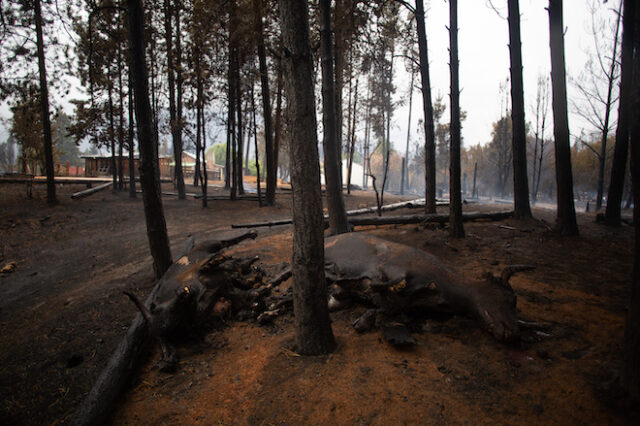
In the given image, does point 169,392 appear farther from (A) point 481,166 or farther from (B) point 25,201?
(A) point 481,166

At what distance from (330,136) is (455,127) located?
9.37ft

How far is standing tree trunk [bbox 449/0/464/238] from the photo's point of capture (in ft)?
21.3

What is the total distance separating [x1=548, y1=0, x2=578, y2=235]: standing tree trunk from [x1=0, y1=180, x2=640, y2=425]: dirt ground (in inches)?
42.2

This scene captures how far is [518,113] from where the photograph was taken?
890 centimetres

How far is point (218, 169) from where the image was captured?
4897 cm

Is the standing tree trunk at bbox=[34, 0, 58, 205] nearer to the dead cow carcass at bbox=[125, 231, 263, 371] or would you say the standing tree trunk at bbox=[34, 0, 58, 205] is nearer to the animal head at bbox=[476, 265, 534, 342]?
the dead cow carcass at bbox=[125, 231, 263, 371]

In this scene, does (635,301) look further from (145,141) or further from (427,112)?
(427,112)

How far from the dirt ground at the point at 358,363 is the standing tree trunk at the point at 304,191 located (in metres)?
0.30

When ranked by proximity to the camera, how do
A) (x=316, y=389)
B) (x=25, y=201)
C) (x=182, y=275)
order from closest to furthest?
(x=316, y=389), (x=182, y=275), (x=25, y=201)

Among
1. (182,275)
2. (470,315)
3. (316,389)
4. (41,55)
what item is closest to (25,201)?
(41,55)

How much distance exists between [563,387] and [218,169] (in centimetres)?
5131

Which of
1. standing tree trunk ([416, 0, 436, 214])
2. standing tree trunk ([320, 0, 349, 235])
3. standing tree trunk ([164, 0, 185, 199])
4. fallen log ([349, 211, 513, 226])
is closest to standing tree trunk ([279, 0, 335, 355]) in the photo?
standing tree trunk ([320, 0, 349, 235])

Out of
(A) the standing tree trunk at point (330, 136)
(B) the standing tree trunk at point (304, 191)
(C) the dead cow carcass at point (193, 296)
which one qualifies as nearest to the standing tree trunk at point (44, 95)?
(C) the dead cow carcass at point (193, 296)

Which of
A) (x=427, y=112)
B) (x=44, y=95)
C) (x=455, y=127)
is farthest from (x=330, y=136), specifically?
(x=44, y=95)
